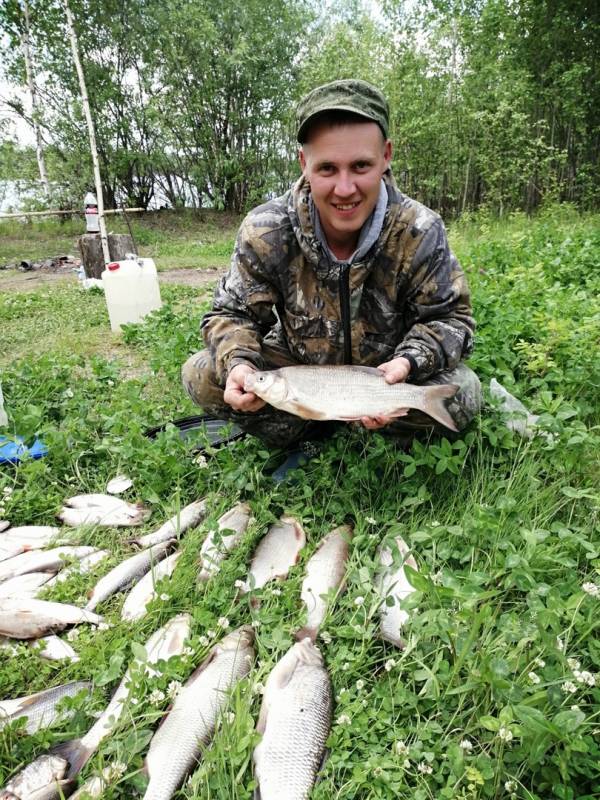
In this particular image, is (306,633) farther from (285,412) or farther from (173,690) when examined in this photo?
(285,412)

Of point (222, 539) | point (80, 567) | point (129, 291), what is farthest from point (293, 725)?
point (129, 291)

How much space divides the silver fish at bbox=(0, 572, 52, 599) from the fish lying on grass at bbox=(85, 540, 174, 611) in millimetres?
274

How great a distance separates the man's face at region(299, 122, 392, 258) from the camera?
266cm

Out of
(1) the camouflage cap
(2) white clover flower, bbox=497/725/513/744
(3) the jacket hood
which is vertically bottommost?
(2) white clover flower, bbox=497/725/513/744

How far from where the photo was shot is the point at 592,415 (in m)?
3.39

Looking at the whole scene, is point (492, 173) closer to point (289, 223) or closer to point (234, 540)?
point (289, 223)

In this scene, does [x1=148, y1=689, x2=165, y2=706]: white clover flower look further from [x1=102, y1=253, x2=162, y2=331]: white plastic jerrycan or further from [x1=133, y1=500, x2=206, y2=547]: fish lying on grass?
[x1=102, y1=253, x2=162, y2=331]: white plastic jerrycan

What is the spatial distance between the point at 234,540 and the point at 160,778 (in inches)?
44.6

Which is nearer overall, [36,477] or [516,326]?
[36,477]

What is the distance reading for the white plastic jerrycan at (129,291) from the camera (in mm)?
6672

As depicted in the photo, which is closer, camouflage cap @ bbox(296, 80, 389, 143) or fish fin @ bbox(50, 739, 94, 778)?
fish fin @ bbox(50, 739, 94, 778)

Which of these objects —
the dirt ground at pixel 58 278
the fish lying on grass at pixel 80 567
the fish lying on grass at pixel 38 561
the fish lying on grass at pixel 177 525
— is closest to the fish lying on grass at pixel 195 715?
the fish lying on grass at pixel 177 525

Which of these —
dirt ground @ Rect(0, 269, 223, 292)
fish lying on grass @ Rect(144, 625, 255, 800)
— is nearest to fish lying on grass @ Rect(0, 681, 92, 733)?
fish lying on grass @ Rect(144, 625, 255, 800)

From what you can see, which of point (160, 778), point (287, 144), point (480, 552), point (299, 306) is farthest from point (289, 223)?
point (287, 144)
